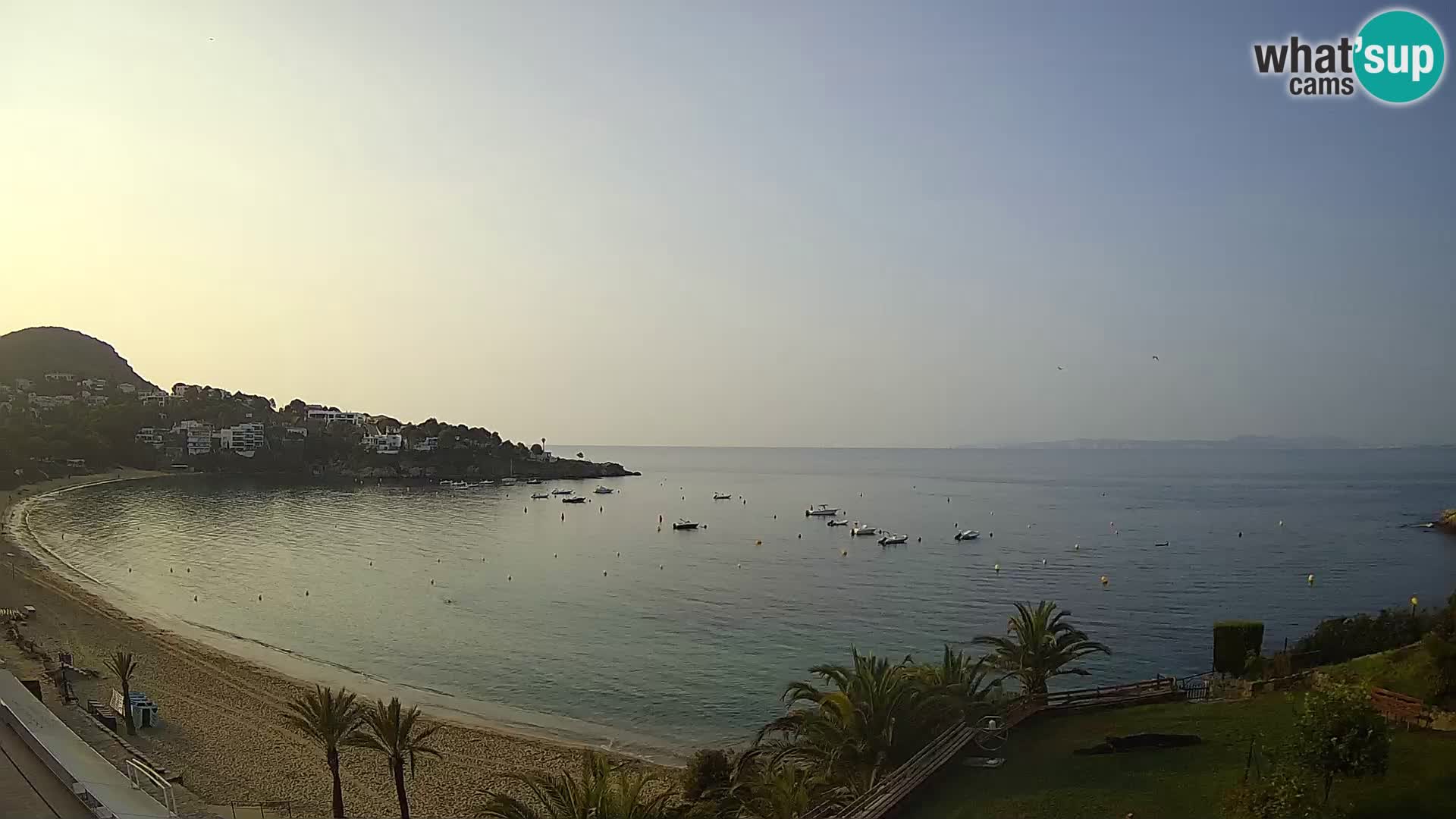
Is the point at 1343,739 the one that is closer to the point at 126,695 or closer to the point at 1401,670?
the point at 1401,670

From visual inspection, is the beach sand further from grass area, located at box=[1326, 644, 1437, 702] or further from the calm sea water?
grass area, located at box=[1326, 644, 1437, 702]

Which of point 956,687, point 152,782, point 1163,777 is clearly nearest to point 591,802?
point 956,687

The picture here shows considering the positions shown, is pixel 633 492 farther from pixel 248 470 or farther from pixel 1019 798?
pixel 1019 798

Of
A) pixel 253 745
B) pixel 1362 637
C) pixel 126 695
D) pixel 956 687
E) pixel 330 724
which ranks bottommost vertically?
pixel 253 745

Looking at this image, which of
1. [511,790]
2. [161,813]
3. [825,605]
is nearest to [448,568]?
[825,605]

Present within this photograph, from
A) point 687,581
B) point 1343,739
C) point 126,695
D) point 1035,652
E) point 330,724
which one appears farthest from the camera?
point 687,581

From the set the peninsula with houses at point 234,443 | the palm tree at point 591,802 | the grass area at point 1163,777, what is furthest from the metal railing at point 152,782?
the peninsula with houses at point 234,443
